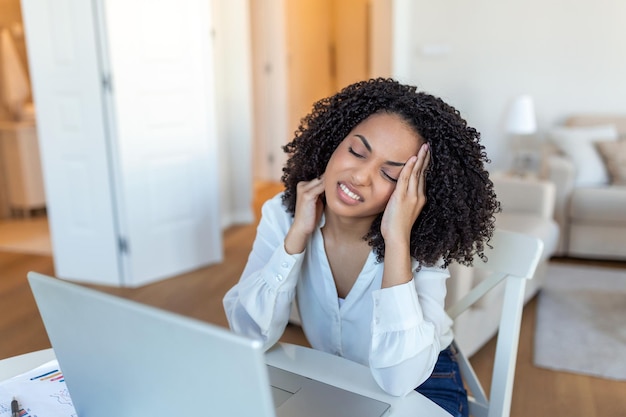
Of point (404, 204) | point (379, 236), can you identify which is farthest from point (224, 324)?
point (404, 204)

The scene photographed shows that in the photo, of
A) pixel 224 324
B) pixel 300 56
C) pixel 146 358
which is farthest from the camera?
pixel 300 56

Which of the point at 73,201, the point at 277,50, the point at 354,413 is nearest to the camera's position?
the point at 354,413

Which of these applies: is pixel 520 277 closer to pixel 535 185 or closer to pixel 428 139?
pixel 428 139

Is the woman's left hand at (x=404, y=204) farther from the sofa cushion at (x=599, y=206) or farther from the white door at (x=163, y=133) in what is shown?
the sofa cushion at (x=599, y=206)

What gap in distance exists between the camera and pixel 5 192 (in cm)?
464

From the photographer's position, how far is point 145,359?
62 centimetres

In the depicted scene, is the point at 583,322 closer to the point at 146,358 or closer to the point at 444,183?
the point at 444,183

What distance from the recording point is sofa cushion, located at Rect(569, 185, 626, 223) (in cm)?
349

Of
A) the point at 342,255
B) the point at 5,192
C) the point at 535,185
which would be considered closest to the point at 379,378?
the point at 342,255

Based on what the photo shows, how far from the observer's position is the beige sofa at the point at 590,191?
11.6ft

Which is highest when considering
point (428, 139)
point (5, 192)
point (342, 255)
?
point (428, 139)

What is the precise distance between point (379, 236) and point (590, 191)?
2.87m

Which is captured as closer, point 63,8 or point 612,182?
point 63,8

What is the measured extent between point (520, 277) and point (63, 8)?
2.65 meters
